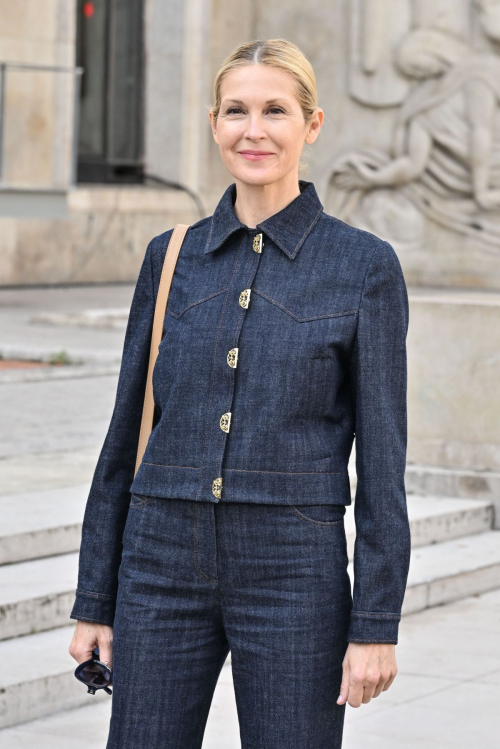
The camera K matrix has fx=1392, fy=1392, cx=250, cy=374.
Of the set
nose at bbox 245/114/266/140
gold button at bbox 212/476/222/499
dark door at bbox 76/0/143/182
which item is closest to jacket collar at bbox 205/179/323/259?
nose at bbox 245/114/266/140

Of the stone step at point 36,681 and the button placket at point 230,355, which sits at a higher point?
the button placket at point 230,355

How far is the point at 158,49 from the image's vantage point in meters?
21.1

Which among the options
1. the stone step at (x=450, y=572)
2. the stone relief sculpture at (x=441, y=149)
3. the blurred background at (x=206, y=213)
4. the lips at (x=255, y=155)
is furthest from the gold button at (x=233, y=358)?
the stone relief sculpture at (x=441, y=149)

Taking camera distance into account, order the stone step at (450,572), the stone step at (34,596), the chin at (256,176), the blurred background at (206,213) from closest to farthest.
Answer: the chin at (256,176), the stone step at (34,596), the blurred background at (206,213), the stone step at (450,572)

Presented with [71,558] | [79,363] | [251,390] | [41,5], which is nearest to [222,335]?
[251,390]

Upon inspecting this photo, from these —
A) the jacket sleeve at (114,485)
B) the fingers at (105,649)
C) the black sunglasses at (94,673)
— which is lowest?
the black sunglasses at (94,673)

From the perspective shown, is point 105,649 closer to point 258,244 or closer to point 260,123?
point 258,244

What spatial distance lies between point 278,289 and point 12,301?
46.8 ft

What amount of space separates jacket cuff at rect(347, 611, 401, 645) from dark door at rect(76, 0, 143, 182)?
18.3m

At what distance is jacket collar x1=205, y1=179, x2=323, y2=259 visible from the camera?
7.97 ft

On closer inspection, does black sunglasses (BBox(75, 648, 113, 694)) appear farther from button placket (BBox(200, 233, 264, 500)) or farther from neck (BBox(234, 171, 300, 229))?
neck (BBox(234, 171, 300, 229))

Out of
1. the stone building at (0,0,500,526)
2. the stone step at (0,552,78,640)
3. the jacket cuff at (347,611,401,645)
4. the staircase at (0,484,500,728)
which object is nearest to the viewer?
the jacket cuff at (347,611,401,645)

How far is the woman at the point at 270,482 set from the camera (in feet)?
7.60

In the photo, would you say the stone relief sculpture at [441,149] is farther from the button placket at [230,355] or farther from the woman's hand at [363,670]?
the woman's hand at [363,670]
